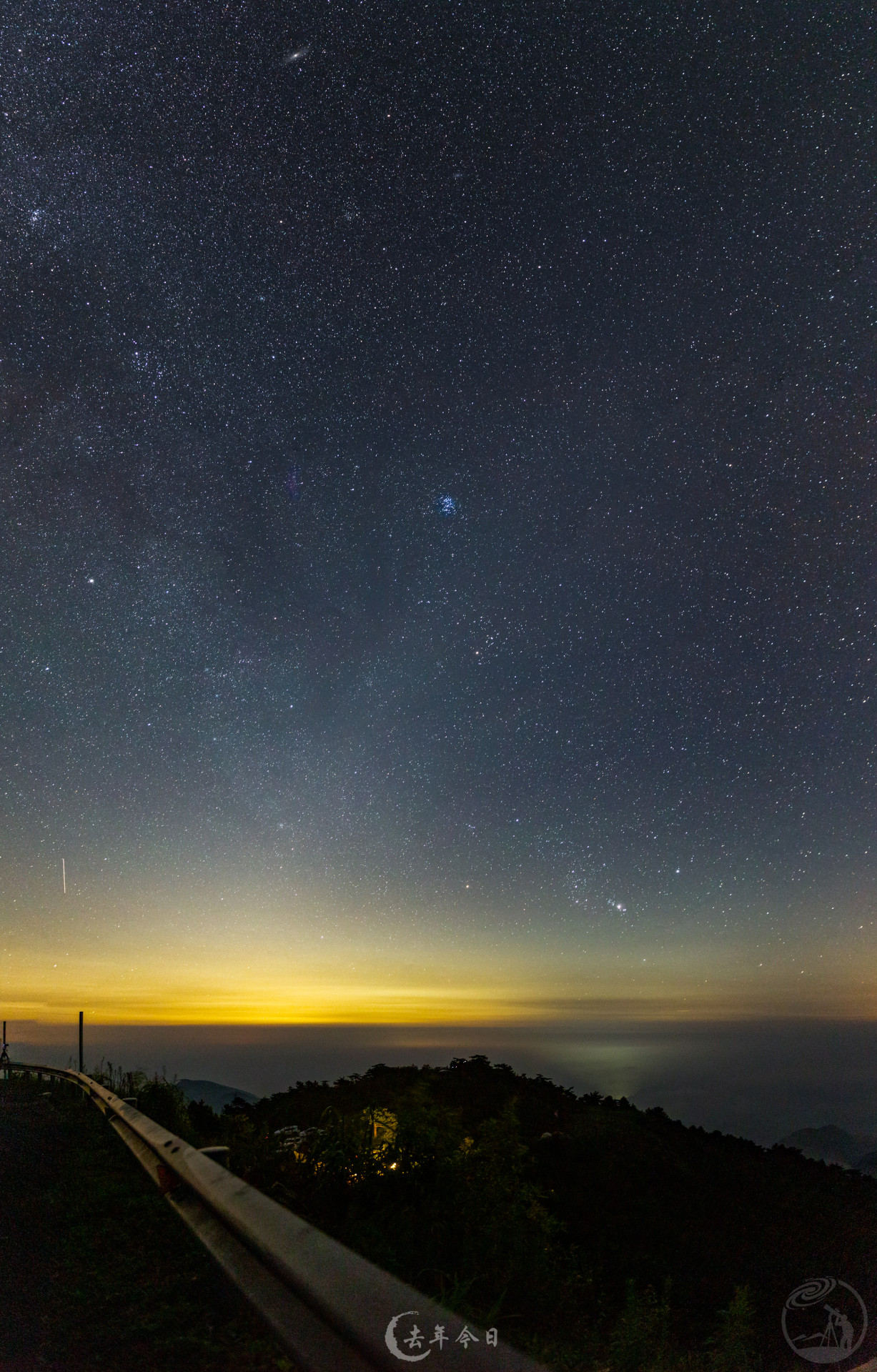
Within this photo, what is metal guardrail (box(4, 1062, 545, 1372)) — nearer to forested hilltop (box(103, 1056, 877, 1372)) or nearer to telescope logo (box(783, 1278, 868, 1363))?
forested hilltop (box(103, 1056, 877, 1372))

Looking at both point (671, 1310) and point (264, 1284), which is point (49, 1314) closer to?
point (264, 1284)

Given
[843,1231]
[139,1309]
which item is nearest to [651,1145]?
[843,1231]

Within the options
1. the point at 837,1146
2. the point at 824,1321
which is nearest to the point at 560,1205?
the point at 824,1321

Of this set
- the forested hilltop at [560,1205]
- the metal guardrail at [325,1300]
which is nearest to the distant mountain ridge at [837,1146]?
the forested hilltop at [560,1205]

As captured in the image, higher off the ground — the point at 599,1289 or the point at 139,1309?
the point at 139,1309

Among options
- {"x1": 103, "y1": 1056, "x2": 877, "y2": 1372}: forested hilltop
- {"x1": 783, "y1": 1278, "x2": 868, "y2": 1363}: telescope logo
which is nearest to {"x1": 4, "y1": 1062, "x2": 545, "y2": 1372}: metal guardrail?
{"x1": 103, "y1": 1056, "x2": 877, "y2": 1372}: forested hilltop
